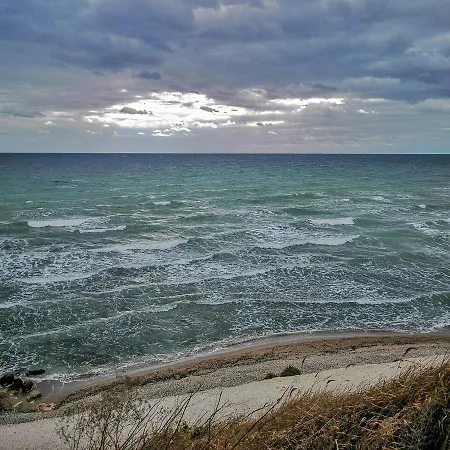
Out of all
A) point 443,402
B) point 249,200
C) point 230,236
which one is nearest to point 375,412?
point 443,402

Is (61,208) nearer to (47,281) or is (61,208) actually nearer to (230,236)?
(230,236)

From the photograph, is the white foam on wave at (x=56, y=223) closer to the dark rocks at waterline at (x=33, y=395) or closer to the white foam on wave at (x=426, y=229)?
the dark rocks at waterline at (x=33, y=395)

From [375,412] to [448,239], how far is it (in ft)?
87.8

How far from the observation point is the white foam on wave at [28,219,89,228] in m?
31.4

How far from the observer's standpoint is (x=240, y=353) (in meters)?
13.8

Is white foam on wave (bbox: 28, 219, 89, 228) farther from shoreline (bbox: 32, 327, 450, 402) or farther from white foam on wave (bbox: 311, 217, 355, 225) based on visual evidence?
shoreline (bbox: 32, 327, 450, 402)

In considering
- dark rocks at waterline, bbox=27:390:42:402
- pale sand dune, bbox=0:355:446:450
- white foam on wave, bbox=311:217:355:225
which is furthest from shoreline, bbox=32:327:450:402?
white foam on wave, bbox=311:217:355:225

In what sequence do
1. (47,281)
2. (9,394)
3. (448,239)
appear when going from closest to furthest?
1. (9,394)
2. (47,281)
3. (448,239)

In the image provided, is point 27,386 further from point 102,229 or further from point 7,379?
point 102,229

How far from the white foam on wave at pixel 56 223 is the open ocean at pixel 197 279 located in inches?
3.5

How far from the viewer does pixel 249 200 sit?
152 feet

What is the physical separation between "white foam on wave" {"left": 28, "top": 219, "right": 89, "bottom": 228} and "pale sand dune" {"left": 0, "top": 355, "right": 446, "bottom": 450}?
23.6m

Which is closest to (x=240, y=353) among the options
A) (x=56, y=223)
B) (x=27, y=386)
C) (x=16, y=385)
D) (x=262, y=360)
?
(x=262, y=360)

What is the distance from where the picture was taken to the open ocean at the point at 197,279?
14.6 m
